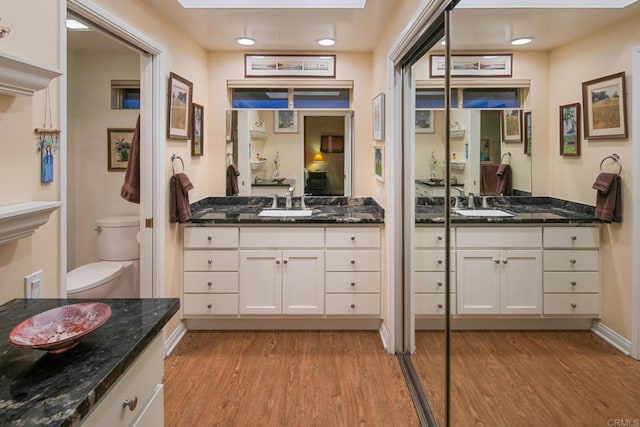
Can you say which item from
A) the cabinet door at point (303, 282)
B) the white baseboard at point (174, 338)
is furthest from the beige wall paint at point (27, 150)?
the cabinet door at point (303, 282)

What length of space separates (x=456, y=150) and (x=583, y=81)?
3.30ft

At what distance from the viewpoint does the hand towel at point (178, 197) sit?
3039 millimetres

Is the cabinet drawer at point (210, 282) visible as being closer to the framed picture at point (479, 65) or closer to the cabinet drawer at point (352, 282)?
the cabinet drawer at point (352, 282)

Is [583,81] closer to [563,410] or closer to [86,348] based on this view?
[563,410]

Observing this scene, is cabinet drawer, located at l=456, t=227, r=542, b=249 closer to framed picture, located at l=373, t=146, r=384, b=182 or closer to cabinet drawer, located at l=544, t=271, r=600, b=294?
cabinet drawer, located at l=544, t=271, r=600, b=294

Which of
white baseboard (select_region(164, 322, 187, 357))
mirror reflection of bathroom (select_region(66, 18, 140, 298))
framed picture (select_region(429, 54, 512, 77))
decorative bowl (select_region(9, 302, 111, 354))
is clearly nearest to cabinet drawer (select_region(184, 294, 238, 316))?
white baseboard (select_region(164, 322, 187, 357))

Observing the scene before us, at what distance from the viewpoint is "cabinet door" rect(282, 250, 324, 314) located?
3359 mm

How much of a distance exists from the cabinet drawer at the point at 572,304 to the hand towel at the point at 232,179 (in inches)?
127

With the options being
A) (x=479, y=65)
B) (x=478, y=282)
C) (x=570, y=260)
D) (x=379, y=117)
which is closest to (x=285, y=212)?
(x=379, y=117)

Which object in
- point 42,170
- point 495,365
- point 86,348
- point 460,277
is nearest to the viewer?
point 86,348

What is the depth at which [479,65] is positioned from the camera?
162cm

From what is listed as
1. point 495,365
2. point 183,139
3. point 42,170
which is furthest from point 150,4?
point 495,365

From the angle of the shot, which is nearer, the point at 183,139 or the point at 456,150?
the point at 456,150

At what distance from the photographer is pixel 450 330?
75.6 inches
